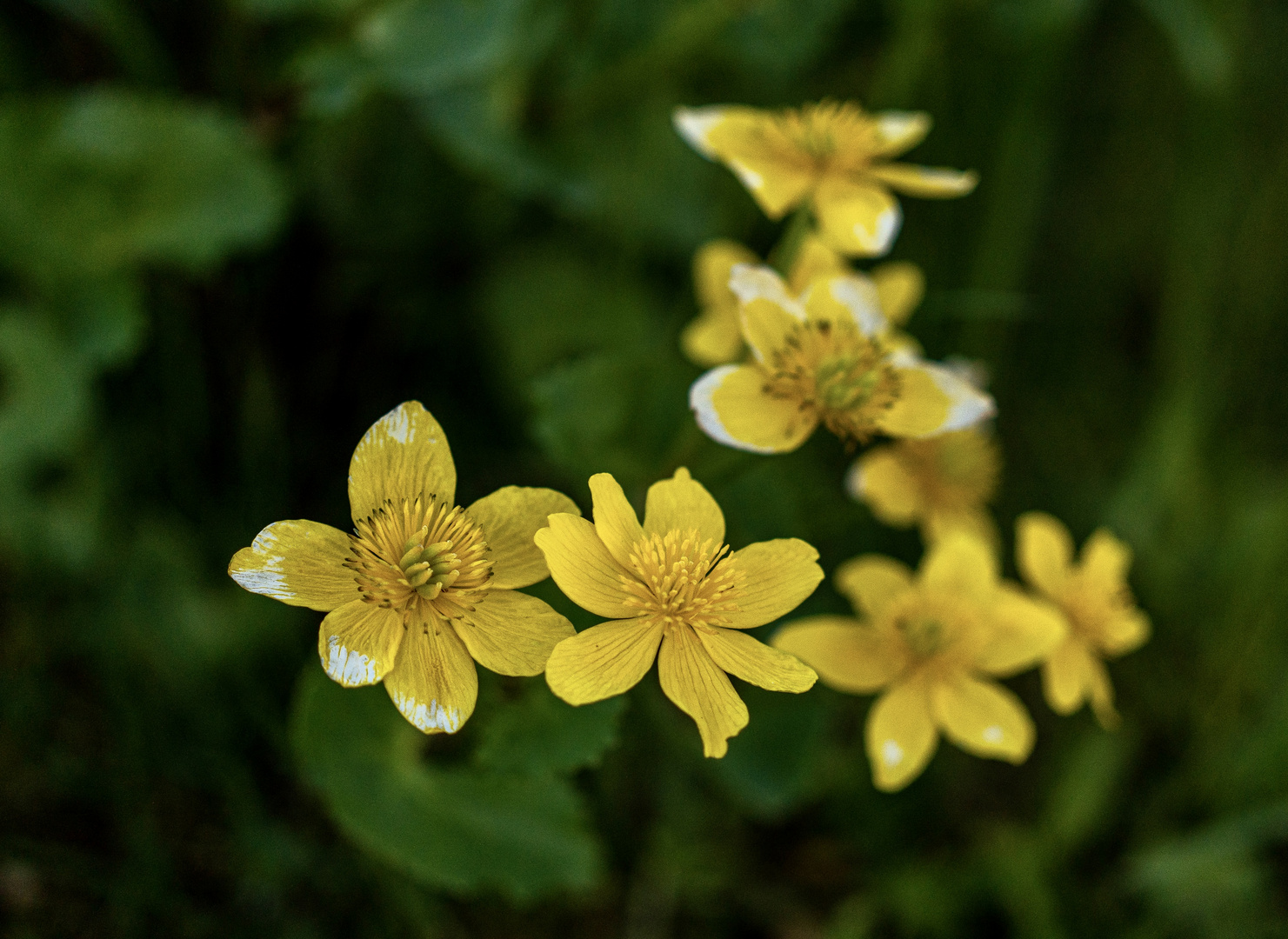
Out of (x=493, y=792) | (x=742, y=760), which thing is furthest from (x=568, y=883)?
(x=742, y=760)

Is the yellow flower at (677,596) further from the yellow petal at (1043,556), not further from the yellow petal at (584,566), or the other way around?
the yellow petal at (1043,556)

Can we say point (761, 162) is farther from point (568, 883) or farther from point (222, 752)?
point (222, 752)

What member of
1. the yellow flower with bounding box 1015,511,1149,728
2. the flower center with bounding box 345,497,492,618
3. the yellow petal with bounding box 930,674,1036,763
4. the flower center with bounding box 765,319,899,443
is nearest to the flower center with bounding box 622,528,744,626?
the flower center with bounding box 345,497,492,618

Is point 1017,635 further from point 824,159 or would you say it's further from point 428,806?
point 428,806

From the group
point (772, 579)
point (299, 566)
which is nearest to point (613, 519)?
point (772, 579)

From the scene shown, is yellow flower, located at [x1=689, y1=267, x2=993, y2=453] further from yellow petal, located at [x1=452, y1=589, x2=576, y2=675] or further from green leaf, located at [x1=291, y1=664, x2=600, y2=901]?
green leaf, located at [x1=291, y1=664, x2=600, y2=901]
